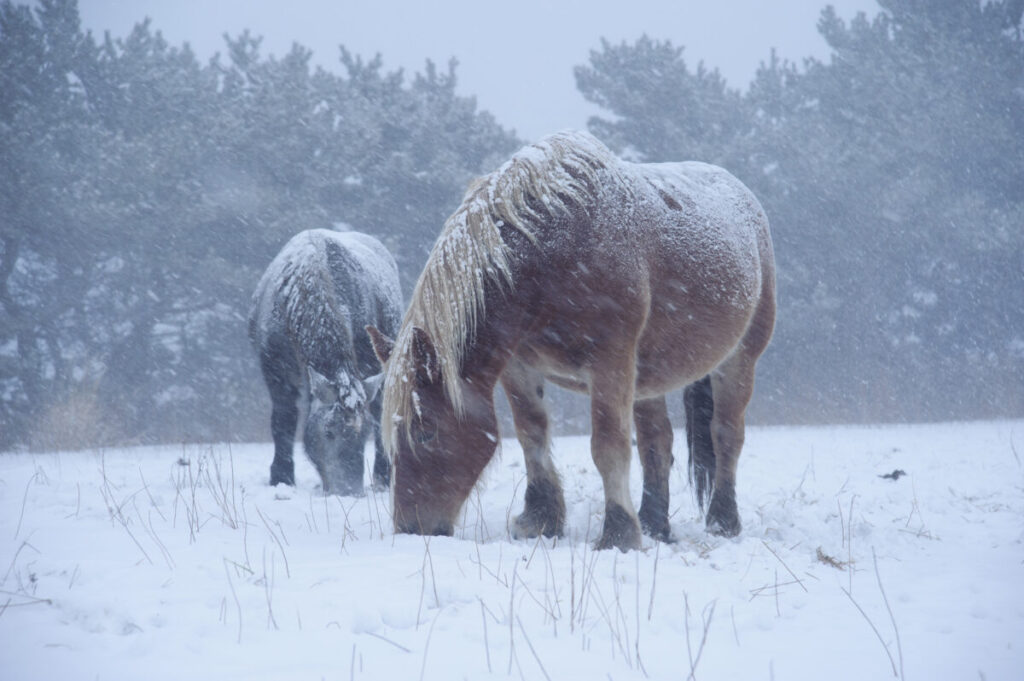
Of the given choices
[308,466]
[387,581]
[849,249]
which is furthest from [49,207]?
[849,249]

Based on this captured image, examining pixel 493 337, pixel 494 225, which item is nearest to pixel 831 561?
pixel 493 337

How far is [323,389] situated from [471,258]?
2.32 meters

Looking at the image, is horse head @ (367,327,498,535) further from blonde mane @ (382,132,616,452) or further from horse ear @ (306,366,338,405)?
horse ear @ (306,366,338,405)

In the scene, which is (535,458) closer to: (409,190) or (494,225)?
(494,225)

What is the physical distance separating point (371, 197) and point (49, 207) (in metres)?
6.86

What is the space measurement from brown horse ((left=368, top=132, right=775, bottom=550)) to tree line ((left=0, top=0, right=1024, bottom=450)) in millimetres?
13036

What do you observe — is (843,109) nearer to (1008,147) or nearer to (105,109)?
(1008,147)

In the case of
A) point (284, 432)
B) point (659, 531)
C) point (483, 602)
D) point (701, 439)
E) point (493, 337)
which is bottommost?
point (659, 531)

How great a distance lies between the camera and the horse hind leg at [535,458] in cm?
418

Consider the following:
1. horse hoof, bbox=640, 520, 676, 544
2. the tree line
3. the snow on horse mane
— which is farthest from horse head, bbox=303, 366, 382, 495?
the tree line

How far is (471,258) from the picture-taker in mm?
3586

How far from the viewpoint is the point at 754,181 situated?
19078 mm

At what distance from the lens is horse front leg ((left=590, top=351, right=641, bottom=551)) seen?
361cm

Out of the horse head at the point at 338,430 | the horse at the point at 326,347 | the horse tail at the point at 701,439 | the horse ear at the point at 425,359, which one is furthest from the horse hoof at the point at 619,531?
the horse head at the point at 338,430
